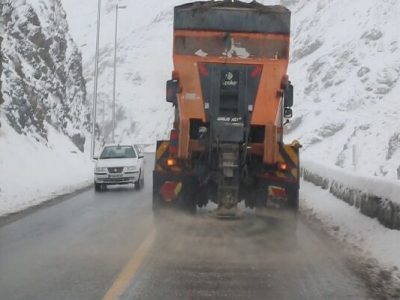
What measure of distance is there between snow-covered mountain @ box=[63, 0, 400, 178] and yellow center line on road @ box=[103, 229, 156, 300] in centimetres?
3463

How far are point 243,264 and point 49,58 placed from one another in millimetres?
50871

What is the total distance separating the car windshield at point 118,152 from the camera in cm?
2423

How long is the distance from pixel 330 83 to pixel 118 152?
57.1 metres

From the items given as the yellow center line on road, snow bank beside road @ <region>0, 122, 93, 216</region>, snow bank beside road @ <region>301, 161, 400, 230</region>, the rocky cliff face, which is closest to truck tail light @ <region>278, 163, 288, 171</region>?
snow bank beside road @ <region>301, 161, 400, 230</region>

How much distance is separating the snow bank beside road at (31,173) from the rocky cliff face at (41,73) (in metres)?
2.68

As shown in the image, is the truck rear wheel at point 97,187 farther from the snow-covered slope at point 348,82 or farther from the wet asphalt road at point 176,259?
the snow-covered slope at point 348,82

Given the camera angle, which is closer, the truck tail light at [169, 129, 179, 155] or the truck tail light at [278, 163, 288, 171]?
the truck tail light at [169, 129, 179, 155]

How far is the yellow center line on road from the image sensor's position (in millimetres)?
7102

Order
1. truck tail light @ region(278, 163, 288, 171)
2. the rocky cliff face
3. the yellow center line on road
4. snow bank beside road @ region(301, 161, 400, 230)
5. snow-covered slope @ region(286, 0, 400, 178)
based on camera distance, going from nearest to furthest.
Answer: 1. the yellow center line on road
2. snow bank beside road @ region(301, 161, 400, 230)
3. truck tail light @ region(278, 163, 288, 171)
4. the rocky cliff face
5. snow-covered slope @ region(286, 0, 400, 178)

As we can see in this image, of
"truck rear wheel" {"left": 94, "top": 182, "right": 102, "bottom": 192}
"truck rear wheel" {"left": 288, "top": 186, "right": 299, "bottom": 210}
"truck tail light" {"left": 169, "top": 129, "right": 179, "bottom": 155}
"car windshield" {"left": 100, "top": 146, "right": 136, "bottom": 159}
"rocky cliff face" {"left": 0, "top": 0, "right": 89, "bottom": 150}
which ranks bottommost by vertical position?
"truck rear wheel" {"left": 94, "top": 182, "right": 102, "bottom": 192}

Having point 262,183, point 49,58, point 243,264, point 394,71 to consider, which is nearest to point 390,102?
point 394,71

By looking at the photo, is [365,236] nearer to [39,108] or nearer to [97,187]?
[97,187]

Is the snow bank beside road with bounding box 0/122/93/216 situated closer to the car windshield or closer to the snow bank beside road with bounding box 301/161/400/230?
the car windshield

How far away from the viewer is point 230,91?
1291cm
